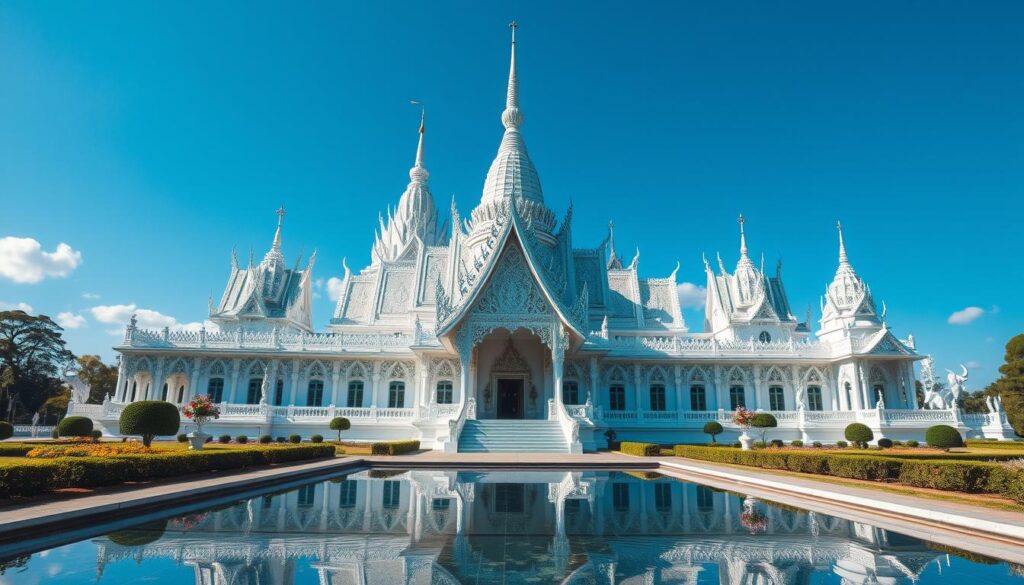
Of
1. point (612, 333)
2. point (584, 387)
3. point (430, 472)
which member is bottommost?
point (430, 472)

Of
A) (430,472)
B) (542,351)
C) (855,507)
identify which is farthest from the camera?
(542,351)

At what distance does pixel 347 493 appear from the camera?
9562mm

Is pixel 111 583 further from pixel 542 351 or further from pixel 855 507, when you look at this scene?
pixel 542 351

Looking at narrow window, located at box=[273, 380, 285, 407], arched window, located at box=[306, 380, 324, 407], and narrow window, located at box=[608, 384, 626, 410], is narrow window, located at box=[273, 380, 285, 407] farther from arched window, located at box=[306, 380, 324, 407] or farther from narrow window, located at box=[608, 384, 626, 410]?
narrow window, located at box=[608, 384, 626, 410]

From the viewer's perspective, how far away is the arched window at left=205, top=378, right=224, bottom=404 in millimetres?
25781

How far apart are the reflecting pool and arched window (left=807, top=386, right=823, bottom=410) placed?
2080 cm

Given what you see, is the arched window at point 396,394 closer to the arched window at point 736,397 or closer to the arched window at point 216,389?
the arched window at point 216,389

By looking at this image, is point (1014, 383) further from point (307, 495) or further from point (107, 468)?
point (107, 468)

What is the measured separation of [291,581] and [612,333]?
89.9ft

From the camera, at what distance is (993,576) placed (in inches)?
185

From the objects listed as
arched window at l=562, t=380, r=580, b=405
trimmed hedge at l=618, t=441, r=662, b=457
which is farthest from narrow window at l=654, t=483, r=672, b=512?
arched window at l=562, t=380, r=580, b=405

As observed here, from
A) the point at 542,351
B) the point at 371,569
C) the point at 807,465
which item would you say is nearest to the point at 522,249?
the point at 542,351

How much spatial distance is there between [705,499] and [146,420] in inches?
536

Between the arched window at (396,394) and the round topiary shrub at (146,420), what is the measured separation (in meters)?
11.6
